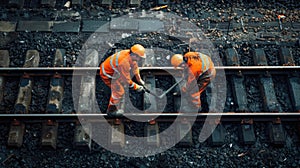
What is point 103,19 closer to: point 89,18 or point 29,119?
point 89,18

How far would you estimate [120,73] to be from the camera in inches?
272

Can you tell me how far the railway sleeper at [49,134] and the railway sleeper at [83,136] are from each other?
411 mm

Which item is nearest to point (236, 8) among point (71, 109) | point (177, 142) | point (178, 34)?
point (178, 34)

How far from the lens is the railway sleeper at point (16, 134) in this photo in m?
7.06

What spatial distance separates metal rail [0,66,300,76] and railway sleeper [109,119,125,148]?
1.25 m

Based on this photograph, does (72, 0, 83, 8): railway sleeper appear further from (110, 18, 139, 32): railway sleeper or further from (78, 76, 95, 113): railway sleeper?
(78, 76, 95, 113): railway sleeper

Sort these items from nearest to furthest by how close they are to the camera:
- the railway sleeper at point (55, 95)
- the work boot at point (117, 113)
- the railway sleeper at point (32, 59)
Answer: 1. the work boot at point (117, 113)
2. the railway sleeper at point (55, 95)
3. the railway sleeper at point (32, 59)

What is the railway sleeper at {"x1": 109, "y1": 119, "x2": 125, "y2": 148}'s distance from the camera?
23.3 feet

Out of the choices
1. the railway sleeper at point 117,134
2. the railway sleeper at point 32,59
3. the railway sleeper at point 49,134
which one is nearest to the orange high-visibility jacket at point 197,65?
the railway sleeper at point 117,134

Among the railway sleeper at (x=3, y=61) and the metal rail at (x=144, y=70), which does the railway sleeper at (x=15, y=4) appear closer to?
the railway sleeper at (x=3, y=61)

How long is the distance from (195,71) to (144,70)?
1.27 metres

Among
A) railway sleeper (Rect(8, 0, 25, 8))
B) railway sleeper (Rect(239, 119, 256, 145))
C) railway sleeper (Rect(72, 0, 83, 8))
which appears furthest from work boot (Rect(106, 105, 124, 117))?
railway sleeper (Rect(8, 0, 25, 8))

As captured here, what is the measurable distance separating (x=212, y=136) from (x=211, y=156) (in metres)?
0.38

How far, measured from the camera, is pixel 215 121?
7.40m
